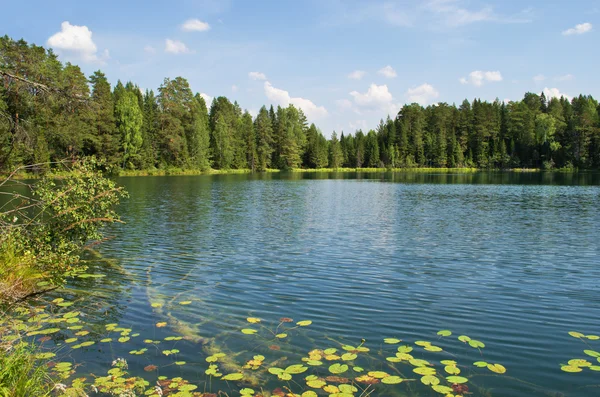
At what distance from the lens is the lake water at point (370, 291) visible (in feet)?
24.2

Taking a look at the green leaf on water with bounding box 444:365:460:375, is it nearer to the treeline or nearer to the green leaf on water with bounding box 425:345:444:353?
the green leaf on water with bounding box 425:345:444:353

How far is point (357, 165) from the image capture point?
140 metres

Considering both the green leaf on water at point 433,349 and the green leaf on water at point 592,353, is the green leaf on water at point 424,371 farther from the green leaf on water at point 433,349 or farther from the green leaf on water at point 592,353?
the green leaf on water at point 592,353

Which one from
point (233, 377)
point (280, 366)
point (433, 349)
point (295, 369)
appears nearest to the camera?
point (233, 377)

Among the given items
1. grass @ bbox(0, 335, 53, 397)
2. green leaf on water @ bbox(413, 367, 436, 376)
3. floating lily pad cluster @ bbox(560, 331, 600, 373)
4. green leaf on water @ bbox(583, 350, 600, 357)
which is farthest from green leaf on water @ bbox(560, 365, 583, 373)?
grass @ bbox(0, 335, 53, 397)

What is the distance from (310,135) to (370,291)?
426 feet

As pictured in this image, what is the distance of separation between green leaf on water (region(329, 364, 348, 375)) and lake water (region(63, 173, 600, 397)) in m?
0.11

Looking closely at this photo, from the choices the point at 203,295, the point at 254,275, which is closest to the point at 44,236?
the point at 203,295

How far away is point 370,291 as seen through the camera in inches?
452

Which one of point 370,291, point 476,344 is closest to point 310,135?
point 370,291

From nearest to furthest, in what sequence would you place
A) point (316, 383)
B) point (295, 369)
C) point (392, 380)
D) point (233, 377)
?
point (316, 383)
point (392, 380)
point (233, 377)
point (295, 369)

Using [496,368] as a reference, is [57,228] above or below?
above

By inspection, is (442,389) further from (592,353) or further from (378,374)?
(592,353)

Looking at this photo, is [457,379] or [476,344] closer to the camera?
[457,379]
